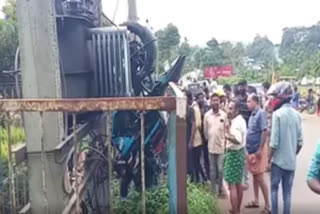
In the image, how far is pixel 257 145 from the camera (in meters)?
6.20

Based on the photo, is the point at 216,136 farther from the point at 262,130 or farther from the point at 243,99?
the point at 262,130

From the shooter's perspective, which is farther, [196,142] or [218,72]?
[218,72]

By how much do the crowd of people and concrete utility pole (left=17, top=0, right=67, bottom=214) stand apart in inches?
111

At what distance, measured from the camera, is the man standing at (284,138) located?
550 cm

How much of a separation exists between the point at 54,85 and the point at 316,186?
188 cm

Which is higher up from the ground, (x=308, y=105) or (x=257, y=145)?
(x=257, y=145)

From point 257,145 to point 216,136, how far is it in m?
1.05

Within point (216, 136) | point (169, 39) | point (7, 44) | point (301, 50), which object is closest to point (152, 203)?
point (216, 136)

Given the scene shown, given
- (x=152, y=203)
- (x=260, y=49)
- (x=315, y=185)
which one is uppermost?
(x=260, y=49)

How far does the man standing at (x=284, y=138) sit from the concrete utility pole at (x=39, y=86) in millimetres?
2806

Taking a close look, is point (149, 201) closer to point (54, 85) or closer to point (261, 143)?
point (54, 85)

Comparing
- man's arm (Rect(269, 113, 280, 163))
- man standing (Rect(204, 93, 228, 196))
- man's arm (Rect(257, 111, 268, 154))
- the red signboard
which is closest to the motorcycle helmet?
man's arm (Rect(269, 113, 280, 163))

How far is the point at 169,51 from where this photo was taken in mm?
28844

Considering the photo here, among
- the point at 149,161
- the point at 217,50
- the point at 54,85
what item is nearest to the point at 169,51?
the point at 217,50
